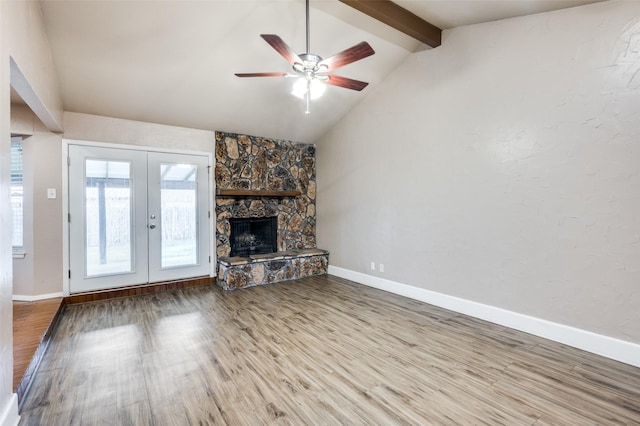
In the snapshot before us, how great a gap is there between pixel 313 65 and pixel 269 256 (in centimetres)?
349

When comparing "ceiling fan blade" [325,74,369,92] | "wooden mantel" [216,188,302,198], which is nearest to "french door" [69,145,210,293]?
"wooden mantel" [216,188,302,198]

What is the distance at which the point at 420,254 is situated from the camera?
443cm

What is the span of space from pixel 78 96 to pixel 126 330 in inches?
120

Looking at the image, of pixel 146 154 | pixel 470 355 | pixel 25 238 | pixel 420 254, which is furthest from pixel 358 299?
pixel 25 238

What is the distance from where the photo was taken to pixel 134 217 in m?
4.70

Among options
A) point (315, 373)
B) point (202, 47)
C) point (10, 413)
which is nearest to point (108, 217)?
point (202, 47)

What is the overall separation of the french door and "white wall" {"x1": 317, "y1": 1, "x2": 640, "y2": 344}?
10.2 ft

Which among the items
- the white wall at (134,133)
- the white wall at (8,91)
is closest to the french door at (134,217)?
the white wall at (134,133)

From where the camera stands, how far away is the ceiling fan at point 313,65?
2649 mm

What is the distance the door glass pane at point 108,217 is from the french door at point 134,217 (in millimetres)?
10

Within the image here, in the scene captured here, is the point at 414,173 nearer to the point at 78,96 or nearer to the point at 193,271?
the point at 193,271

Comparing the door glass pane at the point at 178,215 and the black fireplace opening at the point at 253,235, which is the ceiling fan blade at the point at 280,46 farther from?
→ the black fireplace opening at the point at 253,235

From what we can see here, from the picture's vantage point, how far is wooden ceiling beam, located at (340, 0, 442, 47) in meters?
3.19

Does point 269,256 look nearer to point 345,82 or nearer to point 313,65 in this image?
point 345,82
